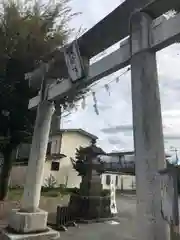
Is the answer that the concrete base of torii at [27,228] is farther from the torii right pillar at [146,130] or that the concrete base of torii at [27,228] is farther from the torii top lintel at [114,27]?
the torii top lintel at [114,27]

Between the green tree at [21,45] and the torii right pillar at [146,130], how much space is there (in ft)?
19.2

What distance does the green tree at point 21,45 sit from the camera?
847cm

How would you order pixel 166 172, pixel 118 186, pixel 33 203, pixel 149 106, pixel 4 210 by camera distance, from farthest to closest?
pixel 118 186
pixel 4 210
pixel 33 203
pixel 149 106
pixel 166 172

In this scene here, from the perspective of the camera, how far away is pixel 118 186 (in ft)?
76.5

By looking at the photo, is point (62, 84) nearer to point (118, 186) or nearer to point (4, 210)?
point (4, 210)

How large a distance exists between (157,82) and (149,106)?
360 mm

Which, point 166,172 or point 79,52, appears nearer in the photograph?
point 166,172

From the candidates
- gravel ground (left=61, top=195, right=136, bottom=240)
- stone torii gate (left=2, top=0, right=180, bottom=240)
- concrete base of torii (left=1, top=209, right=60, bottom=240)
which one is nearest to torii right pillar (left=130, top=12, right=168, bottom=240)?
stone torii gate (left=2, top=0, right=180, bottom=240)

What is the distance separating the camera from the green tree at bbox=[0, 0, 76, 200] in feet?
27.8

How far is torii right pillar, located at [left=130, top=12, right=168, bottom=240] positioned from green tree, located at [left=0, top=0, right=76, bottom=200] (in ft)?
19.2

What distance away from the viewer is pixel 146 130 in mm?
3033

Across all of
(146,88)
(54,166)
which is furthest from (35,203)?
(54,166)

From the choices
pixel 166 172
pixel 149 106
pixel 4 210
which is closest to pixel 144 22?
pixel 149 106

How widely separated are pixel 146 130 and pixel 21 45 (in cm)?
706
